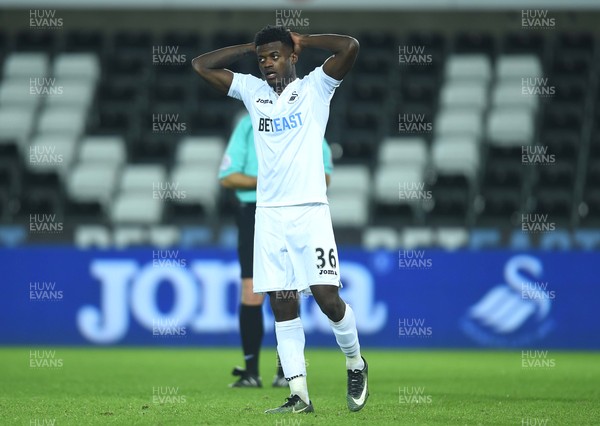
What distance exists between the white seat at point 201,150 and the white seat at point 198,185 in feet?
1.14

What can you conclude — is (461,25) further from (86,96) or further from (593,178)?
(86,96)

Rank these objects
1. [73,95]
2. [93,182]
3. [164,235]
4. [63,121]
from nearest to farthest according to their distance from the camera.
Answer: [164,235] → [93,182] → [63,121] → [73,95]

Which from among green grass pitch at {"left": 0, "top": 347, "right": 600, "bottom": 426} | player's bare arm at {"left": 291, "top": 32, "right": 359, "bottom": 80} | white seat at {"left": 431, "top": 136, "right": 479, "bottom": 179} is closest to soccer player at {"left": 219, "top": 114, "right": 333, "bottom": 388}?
green grass pitch at {"left": 0, "top": 347, "right": 600, "bottom": 426}

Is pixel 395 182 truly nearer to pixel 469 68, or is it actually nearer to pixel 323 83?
pixel 469 68

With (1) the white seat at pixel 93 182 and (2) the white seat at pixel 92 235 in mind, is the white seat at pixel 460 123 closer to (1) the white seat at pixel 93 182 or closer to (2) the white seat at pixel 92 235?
(1) the white seat at pixel 93 182

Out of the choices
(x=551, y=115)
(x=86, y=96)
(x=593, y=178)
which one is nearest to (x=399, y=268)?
(x=593, y=178)

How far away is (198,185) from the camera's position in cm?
1617

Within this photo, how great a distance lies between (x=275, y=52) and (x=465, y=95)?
39.7ft

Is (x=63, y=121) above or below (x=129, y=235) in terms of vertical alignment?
above

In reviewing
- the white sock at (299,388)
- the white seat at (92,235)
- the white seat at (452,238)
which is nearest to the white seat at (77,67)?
the white seat at (92,235)

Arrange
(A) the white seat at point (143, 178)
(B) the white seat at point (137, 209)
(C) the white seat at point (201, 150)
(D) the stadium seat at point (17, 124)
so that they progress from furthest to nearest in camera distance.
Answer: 1. (D) the stadium seat at point (17, 124)
2. (C) the white seat at point (201, 150)
3. (A) the white seat at point (143, 178)
4. (B) the white seat at point (137, 209)

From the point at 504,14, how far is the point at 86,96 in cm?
727

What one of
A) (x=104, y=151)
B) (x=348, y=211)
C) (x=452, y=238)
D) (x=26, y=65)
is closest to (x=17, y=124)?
(x=104, y=151)

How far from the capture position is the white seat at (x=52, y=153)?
1667cm
